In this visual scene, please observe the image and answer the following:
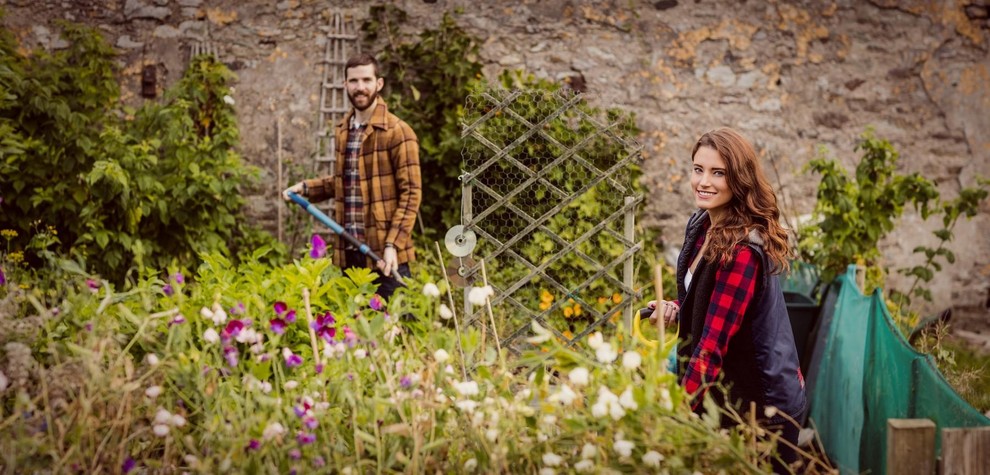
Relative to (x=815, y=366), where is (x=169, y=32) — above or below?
above

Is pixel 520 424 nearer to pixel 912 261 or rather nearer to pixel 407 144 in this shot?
pixel 407 144

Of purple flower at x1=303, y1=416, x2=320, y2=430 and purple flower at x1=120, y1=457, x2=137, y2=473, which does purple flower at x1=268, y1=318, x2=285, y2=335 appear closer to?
purple flower at x1=303, y1=416, x2=320, y2=430

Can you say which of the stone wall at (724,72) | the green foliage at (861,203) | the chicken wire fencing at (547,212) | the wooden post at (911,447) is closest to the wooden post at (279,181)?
the stone wall at (724,72)

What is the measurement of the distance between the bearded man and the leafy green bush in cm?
166

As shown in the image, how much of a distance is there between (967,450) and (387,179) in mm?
2715

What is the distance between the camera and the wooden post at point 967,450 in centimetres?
166

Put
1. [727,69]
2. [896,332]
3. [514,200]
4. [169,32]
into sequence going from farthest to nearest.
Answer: [727,69] → [169,32] → [514,200] → [896,332]

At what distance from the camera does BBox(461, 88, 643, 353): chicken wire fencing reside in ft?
11.1

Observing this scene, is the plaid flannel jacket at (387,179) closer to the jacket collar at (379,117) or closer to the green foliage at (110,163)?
the jacket collar at (379,117)

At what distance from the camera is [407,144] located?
3.82 m

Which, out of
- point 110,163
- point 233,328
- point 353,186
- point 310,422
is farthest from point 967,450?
point 110,163

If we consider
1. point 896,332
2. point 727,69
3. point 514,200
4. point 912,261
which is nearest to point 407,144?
point 514,200

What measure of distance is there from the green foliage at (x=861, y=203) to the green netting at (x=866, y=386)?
49 centimetres

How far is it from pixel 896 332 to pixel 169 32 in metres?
4.92
